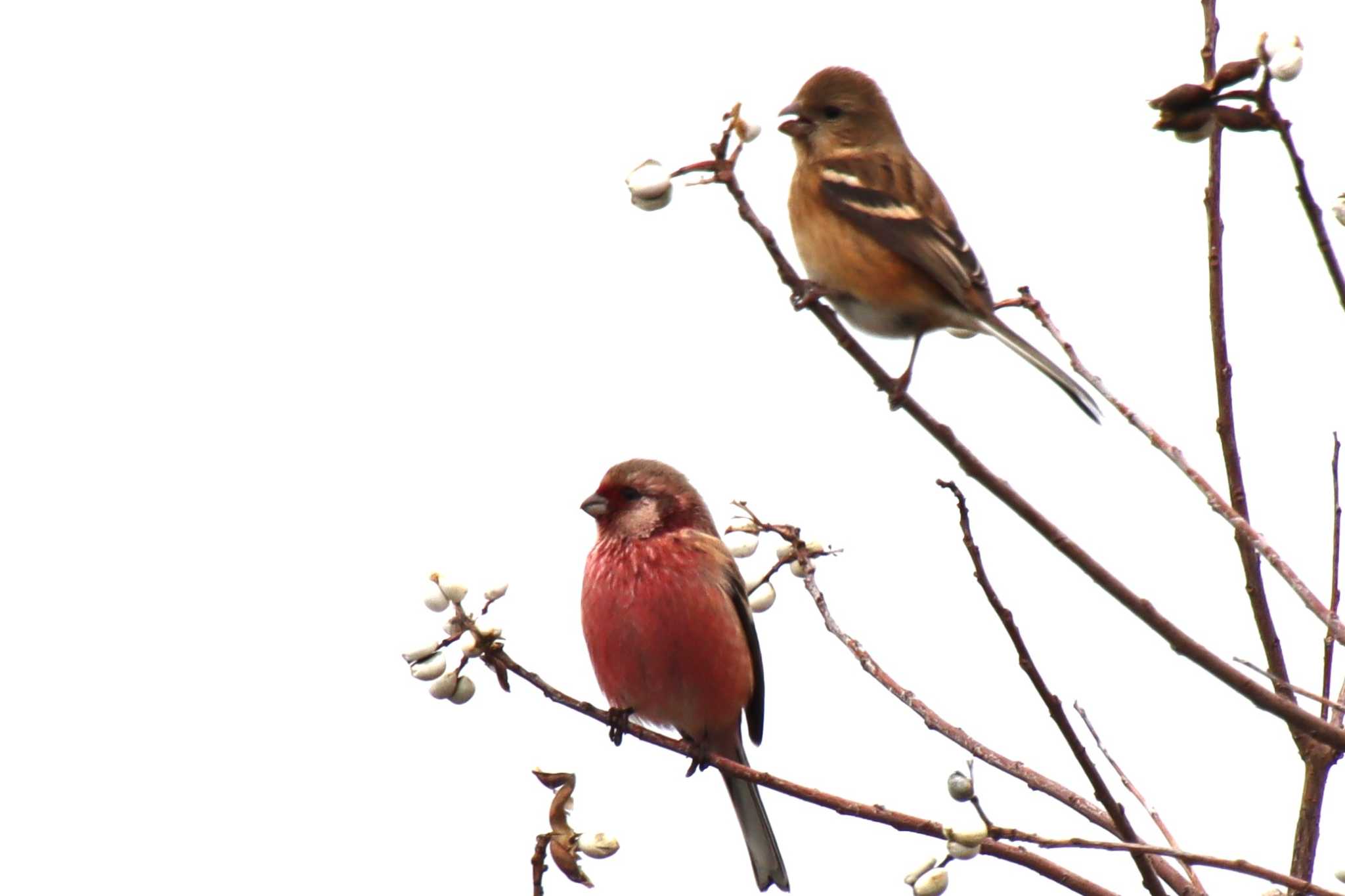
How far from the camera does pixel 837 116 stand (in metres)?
6.11

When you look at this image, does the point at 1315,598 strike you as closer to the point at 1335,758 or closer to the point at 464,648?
the point at 1335,758

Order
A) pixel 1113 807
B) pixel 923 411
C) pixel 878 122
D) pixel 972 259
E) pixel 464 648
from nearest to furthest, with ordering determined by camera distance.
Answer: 1. pixel 1113 807
2. pixel 923 411
3. pixel 464 648
4. pixel 972 259
5. pixel 878 122

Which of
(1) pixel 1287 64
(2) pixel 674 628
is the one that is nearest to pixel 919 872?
(1) pixel 1287 64

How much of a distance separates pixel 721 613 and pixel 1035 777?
9.34 ft

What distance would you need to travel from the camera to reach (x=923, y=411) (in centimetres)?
356

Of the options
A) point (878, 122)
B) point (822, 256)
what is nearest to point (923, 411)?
point (822, 256)

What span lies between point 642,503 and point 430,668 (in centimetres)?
286

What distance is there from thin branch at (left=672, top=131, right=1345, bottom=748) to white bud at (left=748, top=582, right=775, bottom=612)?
1241 millimetres

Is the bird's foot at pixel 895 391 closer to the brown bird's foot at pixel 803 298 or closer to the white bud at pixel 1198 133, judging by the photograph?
the brown bird's foot at pixel 803 298

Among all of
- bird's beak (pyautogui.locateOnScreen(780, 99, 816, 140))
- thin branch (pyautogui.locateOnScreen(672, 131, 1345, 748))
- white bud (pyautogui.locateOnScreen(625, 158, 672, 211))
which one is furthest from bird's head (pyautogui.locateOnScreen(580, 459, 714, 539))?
white bud (pyautogui.locateOnScreen(625, 158, 672, 211))

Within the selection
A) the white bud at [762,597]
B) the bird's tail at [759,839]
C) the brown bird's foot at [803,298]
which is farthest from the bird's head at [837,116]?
the bird's tail at [759,839]

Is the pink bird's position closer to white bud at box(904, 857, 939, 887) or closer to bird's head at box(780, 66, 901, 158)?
bird's head at box(780, 66, 901, 158)

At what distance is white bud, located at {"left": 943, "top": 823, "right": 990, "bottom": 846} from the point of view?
10.6 feet

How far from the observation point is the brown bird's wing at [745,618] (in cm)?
665
